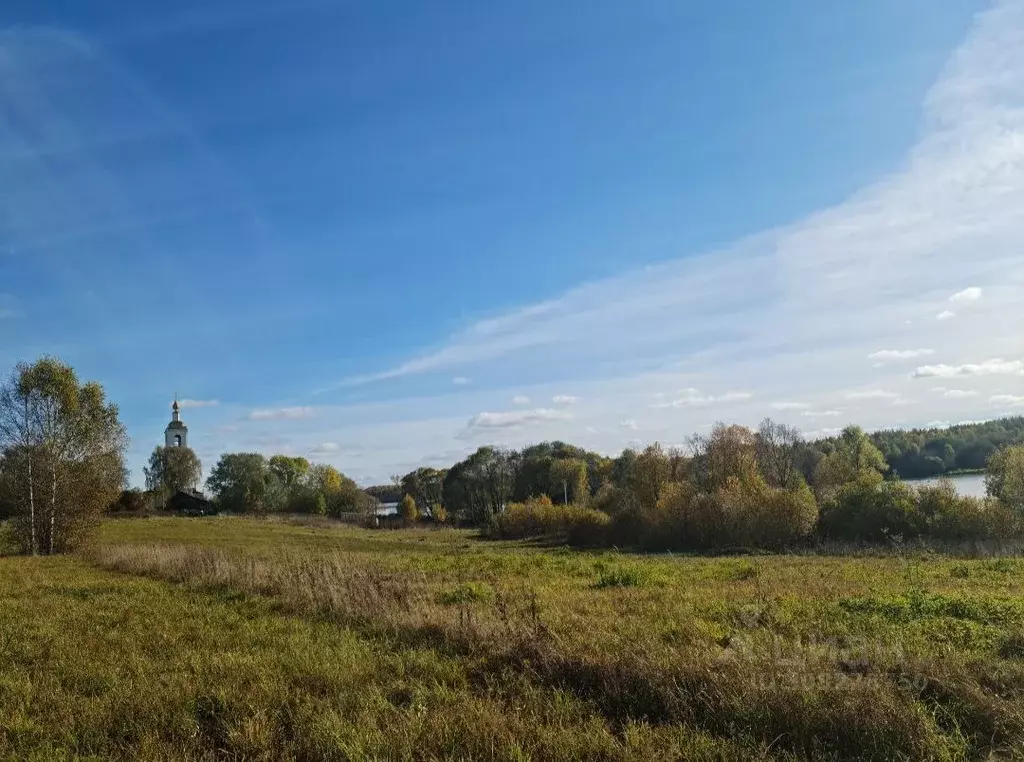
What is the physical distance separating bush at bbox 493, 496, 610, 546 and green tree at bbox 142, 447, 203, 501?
67.9 meters

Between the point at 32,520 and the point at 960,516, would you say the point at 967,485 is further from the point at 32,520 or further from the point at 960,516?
the point at 32,520

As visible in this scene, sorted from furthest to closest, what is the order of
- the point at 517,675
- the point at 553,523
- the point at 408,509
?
the point at 408,509 → the point at 553,523 → the point at 517,675

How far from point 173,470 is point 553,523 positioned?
76.8 m

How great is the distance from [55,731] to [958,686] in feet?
29.3

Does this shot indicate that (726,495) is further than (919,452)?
No

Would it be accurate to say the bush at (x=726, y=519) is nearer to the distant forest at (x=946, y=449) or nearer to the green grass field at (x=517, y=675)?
the green grass field at (x=517, y=675)

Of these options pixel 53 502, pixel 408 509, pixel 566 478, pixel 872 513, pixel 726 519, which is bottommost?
pixel 408 509

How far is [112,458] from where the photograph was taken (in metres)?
39.6

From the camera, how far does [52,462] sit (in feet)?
122

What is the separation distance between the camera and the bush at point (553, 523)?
5516 cm

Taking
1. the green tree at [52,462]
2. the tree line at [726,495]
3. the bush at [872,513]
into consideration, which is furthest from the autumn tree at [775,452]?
the green tree at [52,462]

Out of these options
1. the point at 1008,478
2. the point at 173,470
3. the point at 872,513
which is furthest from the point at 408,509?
the point at 1008,478

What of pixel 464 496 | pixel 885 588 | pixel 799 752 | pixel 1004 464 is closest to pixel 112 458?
pixel 885 588

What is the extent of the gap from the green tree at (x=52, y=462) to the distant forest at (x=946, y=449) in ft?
395
